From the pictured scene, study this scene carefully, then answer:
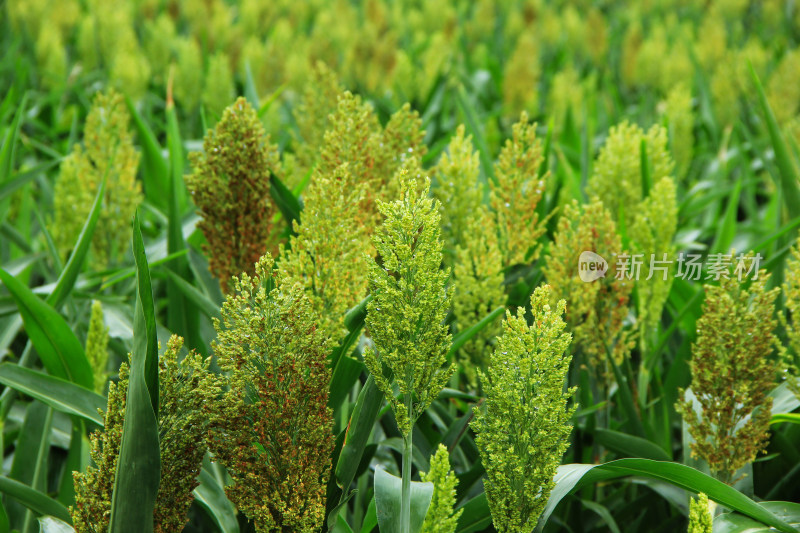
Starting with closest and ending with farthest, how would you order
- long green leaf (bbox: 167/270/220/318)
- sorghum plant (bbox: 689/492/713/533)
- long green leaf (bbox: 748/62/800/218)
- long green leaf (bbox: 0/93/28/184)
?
sorghum plant (bbox: 689/492/713/533)
long green leaf (bbox: 167/270/220/318)
long green leaf (bbox: 748/62/800/218)
long green leaf (bbox: 0/93/28/184)

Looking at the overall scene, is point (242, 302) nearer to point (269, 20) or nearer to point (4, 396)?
point (4, 396)

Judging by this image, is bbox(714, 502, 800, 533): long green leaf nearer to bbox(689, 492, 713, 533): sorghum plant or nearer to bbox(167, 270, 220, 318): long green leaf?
bbox(689, 492, 713, 533): sorghum plant

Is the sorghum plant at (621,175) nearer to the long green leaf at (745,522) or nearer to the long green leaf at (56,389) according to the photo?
the long green leaf at (745,522)

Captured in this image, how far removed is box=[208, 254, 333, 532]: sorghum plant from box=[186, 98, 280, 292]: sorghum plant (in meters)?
0.42

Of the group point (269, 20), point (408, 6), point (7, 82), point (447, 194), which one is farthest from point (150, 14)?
point (447, 194)

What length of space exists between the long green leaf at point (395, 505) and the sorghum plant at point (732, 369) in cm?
54

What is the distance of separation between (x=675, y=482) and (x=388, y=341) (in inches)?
24.5

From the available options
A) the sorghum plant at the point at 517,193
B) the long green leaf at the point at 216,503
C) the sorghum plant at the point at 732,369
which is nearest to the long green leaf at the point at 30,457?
the long green leaf at the point at 216,503

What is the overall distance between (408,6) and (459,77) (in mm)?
3920

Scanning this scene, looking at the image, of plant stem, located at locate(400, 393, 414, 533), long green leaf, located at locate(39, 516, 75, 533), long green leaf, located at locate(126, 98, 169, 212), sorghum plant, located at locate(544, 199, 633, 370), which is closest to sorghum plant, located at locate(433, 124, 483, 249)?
sorghum plant, located at locate(544, 199, 633, 370)

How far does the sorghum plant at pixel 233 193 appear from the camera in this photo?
5.44 ft

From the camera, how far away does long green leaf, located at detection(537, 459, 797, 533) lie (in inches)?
55.1

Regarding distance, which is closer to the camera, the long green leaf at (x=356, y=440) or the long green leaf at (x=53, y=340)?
the long green leaf at (x=356, y=440)

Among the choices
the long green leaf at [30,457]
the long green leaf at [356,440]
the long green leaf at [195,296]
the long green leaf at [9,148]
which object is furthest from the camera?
the long green leaf at [9,148]
